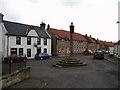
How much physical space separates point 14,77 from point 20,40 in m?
17.0

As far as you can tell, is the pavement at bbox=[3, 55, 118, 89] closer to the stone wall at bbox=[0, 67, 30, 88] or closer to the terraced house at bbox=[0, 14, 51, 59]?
the stone wall at bbox=[0, 67, 30, 88]

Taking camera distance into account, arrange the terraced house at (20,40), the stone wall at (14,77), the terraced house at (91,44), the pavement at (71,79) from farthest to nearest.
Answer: the terraced house at (91,44), the terraced house at (20,40), the pavement at (71,79), the stone wall at (14,77)

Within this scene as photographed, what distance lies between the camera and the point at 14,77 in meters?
7.15

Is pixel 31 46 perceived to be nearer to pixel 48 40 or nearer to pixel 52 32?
pixel 48 40

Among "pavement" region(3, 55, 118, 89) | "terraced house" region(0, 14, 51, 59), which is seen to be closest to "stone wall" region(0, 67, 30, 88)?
"pavement" region(3, 55, 118, 89)

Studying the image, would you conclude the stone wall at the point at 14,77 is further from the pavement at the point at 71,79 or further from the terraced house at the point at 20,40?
the terraced house at the point at 20,40

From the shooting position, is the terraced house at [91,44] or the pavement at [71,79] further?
the terraced house at [91,44]

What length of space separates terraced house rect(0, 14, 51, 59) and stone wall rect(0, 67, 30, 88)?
14.1 m

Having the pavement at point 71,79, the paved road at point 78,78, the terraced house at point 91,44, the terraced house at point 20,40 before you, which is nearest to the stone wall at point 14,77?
the pavement at point 71,79

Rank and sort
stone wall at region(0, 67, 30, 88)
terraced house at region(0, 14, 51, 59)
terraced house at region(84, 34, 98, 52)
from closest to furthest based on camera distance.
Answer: stone wall at region(0, 67, 30, 88), terraced house at region(0, 14, 51, 59), terraced house at region(84, 34, 98, 52)

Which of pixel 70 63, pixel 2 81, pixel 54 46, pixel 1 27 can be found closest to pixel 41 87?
pixel 2 81

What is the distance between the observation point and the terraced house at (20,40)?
20.4m

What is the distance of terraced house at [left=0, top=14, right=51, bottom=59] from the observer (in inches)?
803

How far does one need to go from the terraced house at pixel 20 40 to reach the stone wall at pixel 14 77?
46.4 feet
